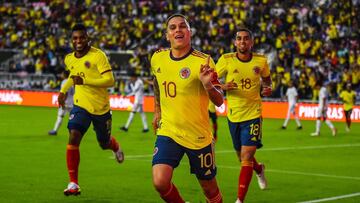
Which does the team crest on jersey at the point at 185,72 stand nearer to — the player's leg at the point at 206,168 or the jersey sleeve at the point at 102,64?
the player's leg at the point at 206,168

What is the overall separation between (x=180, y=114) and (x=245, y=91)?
407 cm

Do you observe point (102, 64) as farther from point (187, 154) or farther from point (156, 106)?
point (187, 154)

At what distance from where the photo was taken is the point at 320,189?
15.2 meters

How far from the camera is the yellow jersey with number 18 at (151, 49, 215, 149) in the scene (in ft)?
31.0

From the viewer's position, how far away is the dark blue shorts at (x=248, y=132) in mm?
13250

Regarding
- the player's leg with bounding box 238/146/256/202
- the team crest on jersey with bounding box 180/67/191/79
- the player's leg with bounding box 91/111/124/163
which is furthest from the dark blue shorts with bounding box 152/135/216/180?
the player's leg with bounding box 91/111/124/163

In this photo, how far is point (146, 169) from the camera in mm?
18172

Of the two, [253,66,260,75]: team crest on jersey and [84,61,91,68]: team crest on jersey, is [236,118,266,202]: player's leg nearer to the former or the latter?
[253,66,260,75]: team crest on jersey

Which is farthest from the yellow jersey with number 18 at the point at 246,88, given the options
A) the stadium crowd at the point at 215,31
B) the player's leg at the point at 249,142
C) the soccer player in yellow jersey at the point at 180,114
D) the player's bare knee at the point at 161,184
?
the stadium crowd at the point at 215,31

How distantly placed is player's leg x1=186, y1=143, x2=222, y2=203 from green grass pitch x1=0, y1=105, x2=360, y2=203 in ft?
12.3

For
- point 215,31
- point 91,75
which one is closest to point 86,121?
point 91,75

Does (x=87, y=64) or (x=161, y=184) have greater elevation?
(x=87, y=64)

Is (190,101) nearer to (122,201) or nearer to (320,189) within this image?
(122,201)

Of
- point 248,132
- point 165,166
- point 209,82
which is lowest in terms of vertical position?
point 248,132
